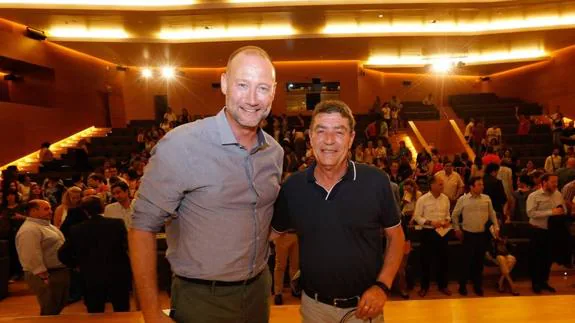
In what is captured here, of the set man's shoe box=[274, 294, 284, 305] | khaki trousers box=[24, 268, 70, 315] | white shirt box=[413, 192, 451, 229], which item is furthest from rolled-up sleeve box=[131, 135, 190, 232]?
white shirt box=[413, 192, 451, 229]

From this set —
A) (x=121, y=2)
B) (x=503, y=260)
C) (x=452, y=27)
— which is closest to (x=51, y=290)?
(x=503, y=260)

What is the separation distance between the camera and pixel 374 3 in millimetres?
10492

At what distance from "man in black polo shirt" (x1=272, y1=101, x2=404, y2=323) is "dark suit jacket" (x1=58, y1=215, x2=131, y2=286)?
252cm

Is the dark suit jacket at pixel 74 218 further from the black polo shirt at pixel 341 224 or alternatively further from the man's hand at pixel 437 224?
the man's hand at pixel 437 224

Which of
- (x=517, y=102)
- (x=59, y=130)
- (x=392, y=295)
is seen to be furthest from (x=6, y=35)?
(x=517, y=102)

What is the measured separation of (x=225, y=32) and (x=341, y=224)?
1186cm

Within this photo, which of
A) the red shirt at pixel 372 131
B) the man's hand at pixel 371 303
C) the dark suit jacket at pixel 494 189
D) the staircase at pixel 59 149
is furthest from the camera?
the red shirt at pixel 372 131

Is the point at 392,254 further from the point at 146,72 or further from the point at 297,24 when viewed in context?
the point at 146,72

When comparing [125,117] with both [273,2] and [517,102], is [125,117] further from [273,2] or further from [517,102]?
[517,102]

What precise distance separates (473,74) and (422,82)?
2552 millimetres

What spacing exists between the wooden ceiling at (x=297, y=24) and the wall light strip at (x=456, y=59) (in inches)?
30.8

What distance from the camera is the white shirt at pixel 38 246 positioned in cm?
393

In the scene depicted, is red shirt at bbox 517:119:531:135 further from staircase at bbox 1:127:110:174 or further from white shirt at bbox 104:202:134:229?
staircase at bbox 1:127:110:174

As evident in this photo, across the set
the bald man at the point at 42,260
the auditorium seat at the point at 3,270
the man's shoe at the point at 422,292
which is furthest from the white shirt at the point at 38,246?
the man's shoe at the point at 422,292
